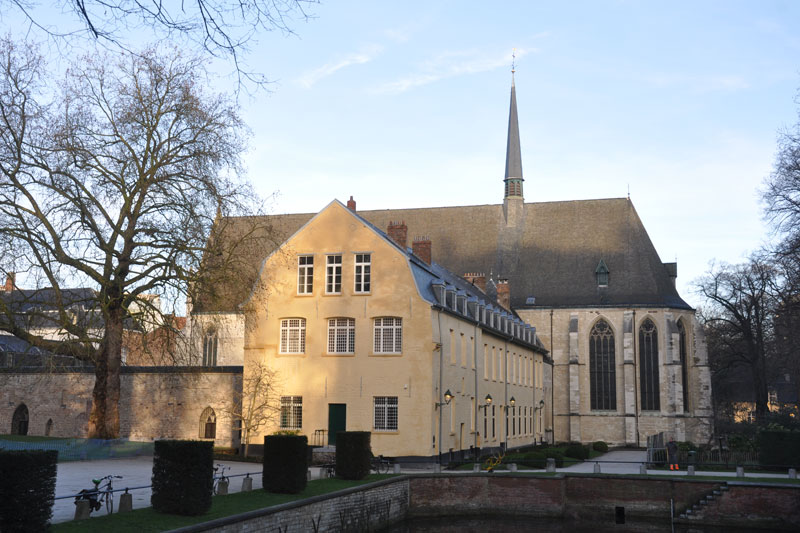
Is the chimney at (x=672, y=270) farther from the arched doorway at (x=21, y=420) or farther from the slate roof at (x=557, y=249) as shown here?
the arched doorway at (x=21, y=420)

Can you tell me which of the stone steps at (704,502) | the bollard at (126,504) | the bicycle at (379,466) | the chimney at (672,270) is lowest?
the stone steps at (704,502)

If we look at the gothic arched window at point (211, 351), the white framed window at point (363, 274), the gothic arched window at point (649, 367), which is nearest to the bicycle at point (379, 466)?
the white framed window at point (363, 274)

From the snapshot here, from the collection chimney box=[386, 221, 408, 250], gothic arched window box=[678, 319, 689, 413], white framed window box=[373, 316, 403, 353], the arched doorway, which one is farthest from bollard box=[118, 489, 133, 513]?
gothic arched window box=[678, 319, 689, 413]

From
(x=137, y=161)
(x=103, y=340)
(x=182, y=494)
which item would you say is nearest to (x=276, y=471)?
(x=182, y=494)

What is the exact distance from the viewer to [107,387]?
26328mm

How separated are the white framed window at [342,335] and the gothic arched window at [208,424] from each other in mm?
5953

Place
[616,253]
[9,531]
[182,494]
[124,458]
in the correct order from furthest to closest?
[616,253] → [124,458] → [182,494] → [9,531]

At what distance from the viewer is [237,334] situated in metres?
48.2

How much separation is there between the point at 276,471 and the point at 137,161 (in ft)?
39.1

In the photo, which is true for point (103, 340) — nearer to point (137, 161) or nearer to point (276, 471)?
point (137, 161)

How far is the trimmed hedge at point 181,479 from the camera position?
48.6 feet

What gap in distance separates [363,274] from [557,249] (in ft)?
Result: 93.0

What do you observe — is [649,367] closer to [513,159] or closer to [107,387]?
[513,159]

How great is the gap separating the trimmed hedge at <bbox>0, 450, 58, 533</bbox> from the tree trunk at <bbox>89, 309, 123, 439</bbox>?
14.0m
